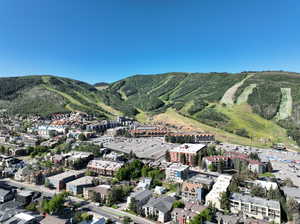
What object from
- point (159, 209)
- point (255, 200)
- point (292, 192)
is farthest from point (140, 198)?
point (292, 192)

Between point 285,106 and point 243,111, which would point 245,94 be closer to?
point 243,111

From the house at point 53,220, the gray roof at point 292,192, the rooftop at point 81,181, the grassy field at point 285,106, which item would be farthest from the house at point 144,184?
the grassy field at point 285,106

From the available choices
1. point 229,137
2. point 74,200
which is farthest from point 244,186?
point 229,137

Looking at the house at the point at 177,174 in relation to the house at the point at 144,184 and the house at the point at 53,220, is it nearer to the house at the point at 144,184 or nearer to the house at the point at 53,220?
the house at the point at 144,184

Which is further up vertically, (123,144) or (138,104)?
(138,104)

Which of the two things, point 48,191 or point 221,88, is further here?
point 221,88

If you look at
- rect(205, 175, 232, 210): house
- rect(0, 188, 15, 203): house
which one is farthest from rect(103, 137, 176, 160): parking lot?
rect(0, 188, 15, 203): house

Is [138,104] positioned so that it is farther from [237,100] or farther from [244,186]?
[244,186]
